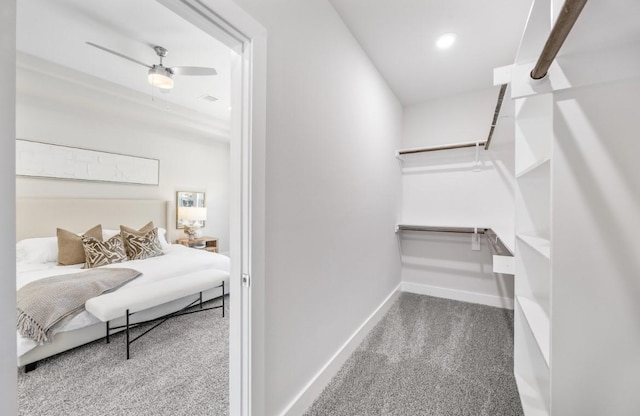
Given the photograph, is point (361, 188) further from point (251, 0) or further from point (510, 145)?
point (510, 145)

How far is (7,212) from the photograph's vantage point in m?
0.58

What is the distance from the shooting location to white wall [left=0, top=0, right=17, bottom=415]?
561mm

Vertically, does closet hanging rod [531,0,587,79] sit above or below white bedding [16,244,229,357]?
above

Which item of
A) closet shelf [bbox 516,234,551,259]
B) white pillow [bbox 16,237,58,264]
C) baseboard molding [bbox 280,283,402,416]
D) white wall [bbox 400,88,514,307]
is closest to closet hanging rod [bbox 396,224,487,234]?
white wall [bbox 400,88,514,307]

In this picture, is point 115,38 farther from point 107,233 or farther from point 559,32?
point 559,32

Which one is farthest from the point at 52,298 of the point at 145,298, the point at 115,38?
the point at 115,38

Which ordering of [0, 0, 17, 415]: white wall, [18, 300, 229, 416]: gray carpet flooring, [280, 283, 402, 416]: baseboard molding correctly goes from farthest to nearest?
[18, 300, 229, 416]: gray carpet flooring < [280, 283, 402, 416]: baseboard molding < [0, 0, 17, 415]: white wall

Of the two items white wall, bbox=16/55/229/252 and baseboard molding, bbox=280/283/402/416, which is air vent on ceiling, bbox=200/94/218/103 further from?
baseboard molding, bbox=280/283/402/416

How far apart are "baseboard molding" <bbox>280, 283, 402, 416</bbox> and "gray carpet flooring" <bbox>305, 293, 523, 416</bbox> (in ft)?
0.12

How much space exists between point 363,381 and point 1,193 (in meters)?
1.93

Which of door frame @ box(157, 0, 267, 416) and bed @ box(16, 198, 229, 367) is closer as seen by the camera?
door frame @ box(157, 0, 267, 416)

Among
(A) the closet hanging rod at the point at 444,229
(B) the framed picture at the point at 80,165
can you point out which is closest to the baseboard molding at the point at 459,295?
(A) the closet hanging rod at the point at 444,229

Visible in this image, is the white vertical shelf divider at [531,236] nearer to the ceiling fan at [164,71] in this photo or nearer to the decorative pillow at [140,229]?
the ceiling fan at [164,71]

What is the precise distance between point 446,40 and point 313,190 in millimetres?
1767
